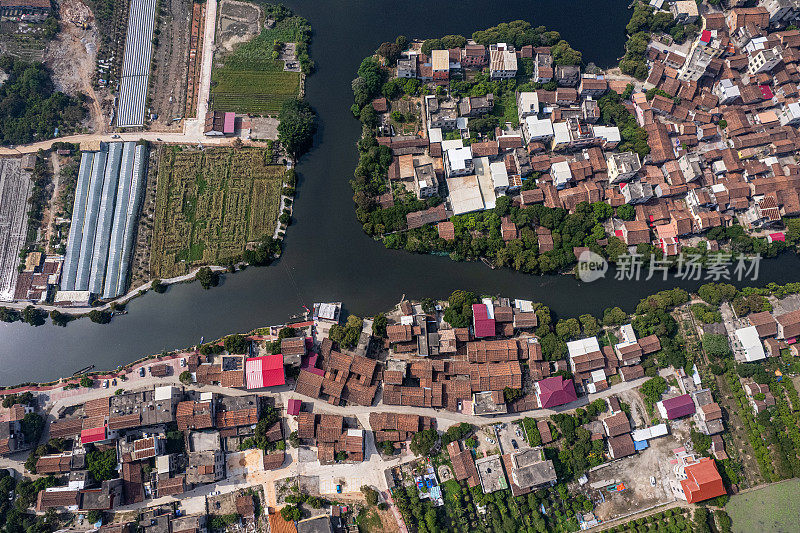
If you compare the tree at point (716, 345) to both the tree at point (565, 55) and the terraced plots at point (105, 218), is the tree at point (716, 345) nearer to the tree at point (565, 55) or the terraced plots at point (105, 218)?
the tree at point (565, 55)

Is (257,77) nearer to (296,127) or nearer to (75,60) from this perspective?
(296,127)

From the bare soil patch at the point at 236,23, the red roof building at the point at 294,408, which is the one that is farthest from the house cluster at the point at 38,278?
the bare soil patch at the point at 236,23

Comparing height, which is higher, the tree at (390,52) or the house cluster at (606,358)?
the tree at (390,52)

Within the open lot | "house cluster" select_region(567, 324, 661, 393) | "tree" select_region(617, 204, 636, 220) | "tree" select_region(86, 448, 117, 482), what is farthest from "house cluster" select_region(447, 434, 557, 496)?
"tree" select_region(86, 448, 117, 482)

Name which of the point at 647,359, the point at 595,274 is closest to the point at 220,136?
the point at 595,274

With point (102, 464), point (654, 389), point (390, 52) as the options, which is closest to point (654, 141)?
point (654, 389)

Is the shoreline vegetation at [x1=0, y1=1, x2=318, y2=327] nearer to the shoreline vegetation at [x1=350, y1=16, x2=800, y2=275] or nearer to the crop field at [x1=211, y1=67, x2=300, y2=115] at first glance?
the crop field at [x1=211, y1=67, x2=300, y2=115]

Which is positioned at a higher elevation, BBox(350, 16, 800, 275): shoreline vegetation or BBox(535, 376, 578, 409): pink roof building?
BBox(350, 16, 800, 275): shoreline vegetation
